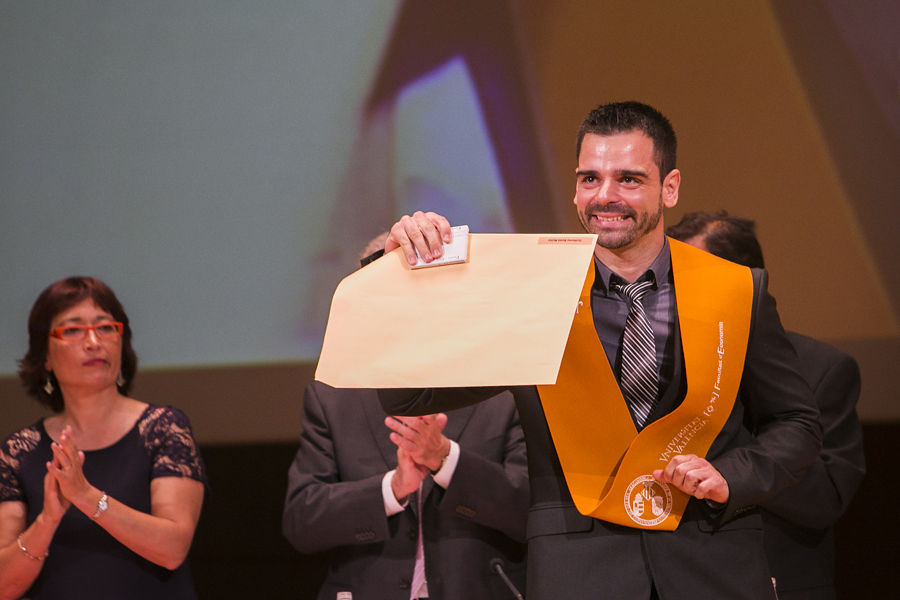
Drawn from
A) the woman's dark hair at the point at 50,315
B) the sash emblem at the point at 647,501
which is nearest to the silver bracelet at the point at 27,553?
the woman's dark hair at the point at 50,315

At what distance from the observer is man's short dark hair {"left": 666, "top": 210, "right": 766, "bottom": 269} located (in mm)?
2996

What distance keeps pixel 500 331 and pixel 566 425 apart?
0.30 metres

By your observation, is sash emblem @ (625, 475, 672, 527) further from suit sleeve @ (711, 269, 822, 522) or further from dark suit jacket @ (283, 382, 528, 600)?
dark suit jacket @ (283, 382, 528, 600)

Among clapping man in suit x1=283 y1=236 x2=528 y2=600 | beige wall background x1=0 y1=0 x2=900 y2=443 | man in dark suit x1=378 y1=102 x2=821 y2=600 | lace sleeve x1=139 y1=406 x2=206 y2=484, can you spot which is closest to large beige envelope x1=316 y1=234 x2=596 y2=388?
man in dark suit x1=378 y1=102 x2=821 y2=600

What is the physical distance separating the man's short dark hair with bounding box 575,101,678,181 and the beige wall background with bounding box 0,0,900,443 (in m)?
1.66

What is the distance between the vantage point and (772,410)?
1954 mm

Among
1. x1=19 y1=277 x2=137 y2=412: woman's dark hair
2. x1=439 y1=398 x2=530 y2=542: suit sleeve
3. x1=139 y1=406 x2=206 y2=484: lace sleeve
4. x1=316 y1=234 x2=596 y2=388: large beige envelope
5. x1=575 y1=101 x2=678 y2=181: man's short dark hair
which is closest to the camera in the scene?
x1=316 y1=234 x2=596 y2=388: large beige envelope

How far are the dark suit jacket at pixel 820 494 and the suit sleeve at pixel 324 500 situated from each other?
101 centimetres

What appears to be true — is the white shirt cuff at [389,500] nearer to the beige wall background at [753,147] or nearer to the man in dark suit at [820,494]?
the man in dark suit at [820,494]

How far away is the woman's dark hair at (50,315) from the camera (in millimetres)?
2990

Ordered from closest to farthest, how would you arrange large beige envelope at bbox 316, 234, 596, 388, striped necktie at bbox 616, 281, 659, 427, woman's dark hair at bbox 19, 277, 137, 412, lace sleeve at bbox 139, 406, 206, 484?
1. large beige envelope at bbox 316, 234, 596, 388
2. striped necktie at bbox 616, 281, 659, 427
3. lace sleeve at bbox 139, 406, 206, 484
4. woman's dark hair at bbox 19, 277, 137, 412

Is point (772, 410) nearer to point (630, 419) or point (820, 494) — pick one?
point (630, 419)

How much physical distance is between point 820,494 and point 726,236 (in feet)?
2.61

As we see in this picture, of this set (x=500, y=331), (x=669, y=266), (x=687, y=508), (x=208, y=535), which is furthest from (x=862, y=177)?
(x=208, y=535)
